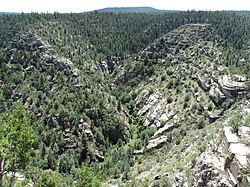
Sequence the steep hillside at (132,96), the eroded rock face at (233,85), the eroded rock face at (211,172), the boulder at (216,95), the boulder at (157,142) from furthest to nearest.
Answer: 1. the boulder at (216,95)
2. the boulder at (157,142)
3. the eroded rock face at (233,85)
4. the steep hillside at (132,96)
5. the eroded rock face at (211,172)

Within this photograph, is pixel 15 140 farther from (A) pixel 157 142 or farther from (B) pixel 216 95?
(B) pixel 216 95

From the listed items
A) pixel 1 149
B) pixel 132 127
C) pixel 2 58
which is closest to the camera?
pixel 1 149

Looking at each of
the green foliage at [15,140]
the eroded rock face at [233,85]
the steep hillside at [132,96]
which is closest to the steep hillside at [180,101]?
the eroded rock face at [233,85]

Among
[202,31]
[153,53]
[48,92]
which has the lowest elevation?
[48,92]

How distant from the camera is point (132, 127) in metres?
74.6

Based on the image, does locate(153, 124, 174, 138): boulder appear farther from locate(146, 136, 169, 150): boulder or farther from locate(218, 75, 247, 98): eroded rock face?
locate(218, 75, 247, 98): eroded rock face

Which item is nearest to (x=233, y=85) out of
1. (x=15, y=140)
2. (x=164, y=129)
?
(x=164, y=129)

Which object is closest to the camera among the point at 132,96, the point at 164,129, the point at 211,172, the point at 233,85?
the point at 211,172

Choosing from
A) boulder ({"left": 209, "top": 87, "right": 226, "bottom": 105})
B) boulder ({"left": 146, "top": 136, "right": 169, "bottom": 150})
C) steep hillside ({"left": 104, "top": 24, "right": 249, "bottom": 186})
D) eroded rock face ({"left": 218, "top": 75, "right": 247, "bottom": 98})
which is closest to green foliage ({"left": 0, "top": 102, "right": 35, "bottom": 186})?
steep hillside ({"left": 104, "top": 24, "right": 249, "bottom": 186})

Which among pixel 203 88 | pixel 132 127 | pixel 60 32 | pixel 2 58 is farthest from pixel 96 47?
pixel 203 88

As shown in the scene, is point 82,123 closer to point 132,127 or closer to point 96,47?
point 132,127

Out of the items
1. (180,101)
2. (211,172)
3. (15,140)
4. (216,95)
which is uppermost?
(15,140)

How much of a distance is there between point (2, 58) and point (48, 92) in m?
20.5

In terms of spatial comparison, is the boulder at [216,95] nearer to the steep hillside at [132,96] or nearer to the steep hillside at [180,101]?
the steep hillside at [180,101]
